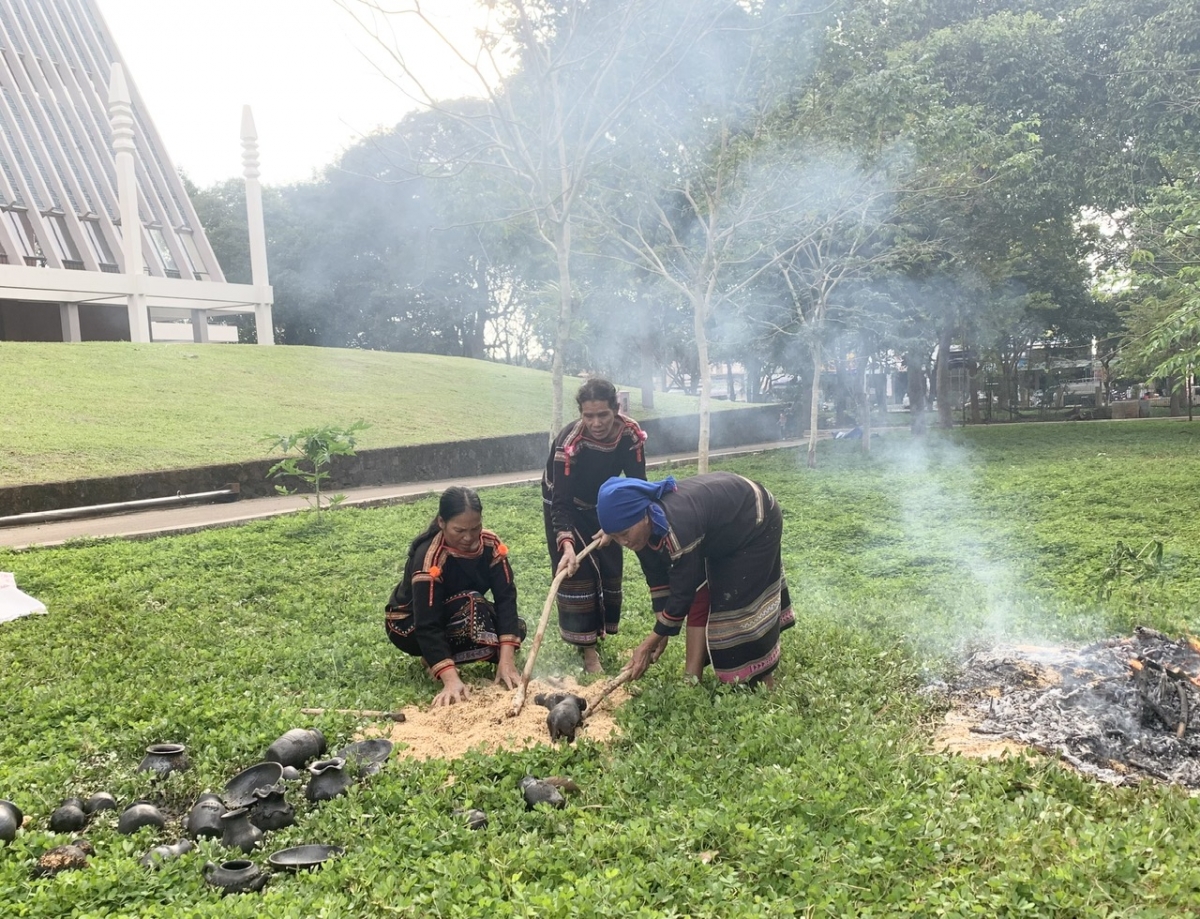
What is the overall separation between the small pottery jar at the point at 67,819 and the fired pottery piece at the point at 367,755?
976 mm

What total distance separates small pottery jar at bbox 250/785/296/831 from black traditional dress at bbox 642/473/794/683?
1.78m

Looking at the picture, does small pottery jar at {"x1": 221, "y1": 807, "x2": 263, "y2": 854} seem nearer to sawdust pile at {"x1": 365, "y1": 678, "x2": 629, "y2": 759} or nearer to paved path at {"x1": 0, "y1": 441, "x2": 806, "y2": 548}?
sawdust pile at {"x1": 365, "y1": 678, "x2": 629, "y2": 759}

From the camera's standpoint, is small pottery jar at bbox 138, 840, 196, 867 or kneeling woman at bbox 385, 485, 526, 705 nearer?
small pottery jar at bbox 138, 840, 196, 867

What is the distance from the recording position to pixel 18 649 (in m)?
5.71

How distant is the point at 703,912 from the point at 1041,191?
1913 centimetres

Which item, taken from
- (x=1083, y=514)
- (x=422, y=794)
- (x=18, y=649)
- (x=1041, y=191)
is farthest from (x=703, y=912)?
(x=1041, y=191)

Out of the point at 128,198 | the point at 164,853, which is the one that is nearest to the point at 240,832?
the point at 164,853

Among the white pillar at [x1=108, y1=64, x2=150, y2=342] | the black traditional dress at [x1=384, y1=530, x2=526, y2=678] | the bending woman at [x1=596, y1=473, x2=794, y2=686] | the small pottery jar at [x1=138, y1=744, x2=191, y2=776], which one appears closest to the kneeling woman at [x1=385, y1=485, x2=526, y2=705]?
the black traditional dress at [x1=384, y1=530, x2=526, y2=678]

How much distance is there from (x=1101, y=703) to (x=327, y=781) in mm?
3495

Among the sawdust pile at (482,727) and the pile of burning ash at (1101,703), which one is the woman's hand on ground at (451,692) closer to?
the sawdust pile at (482,727)

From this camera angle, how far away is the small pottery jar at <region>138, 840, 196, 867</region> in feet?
10.2

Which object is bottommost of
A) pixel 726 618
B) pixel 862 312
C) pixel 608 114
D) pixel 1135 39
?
pixel 726 618

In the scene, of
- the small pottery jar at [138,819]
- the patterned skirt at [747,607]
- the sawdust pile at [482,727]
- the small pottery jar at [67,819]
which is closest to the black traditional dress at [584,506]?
the sawdust pile at [482,727]

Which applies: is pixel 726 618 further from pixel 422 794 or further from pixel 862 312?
pixel 862 312
